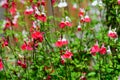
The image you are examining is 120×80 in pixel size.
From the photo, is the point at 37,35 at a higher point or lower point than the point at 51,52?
higher

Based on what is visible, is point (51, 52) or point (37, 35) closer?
point (37, 35)

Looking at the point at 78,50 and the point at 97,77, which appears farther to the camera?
the point at 78,50

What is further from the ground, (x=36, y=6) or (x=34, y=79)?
(x=36, y=6)

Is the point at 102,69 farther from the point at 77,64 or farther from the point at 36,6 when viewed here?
the point at 36,6

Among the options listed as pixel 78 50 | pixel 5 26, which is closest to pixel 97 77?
pixel 78 50

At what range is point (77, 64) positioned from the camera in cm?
408

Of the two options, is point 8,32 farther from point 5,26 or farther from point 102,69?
point 102,69

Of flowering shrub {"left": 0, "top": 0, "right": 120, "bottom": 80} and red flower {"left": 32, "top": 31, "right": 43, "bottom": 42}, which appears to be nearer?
red flower {"left": 32, "top": 31, "right": 43, "bottom": 42}

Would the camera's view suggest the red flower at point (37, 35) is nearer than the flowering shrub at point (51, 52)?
Yes

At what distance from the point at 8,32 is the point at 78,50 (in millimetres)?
728

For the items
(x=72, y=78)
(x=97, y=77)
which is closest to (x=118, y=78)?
(x=97, y=77)

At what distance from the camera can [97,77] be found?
4.06 meters

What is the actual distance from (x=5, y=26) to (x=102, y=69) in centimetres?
101

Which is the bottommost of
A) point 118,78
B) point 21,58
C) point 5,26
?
point 118,78
